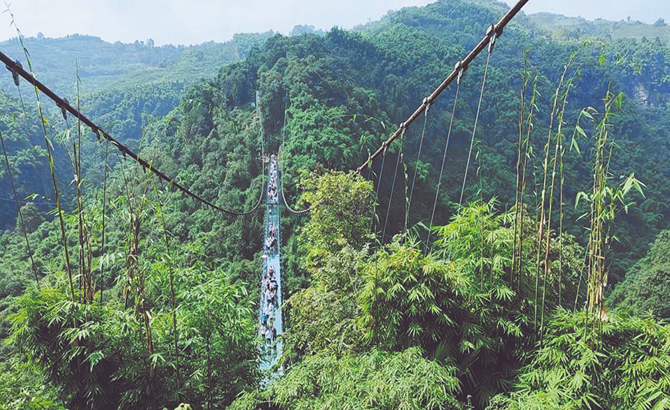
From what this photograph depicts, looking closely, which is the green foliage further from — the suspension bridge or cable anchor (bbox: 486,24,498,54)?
cable anchor (bbox: 486,24,498,54)

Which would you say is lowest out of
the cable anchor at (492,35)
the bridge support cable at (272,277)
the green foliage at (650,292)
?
the green foliage at (650,292)

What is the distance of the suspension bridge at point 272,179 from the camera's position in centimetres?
192

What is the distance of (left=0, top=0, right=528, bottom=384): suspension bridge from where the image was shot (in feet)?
6.30

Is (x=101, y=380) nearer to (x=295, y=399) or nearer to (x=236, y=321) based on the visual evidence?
(x=236, y=321)

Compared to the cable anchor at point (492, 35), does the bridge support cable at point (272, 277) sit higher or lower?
lower

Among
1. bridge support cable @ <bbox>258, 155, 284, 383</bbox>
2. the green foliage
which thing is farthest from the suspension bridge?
the green foliage

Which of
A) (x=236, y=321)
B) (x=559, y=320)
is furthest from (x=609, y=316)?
(x=236, y=321)

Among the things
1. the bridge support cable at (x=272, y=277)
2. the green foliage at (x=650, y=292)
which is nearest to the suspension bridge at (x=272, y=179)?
the bridge support cable at (x=272, y=277)

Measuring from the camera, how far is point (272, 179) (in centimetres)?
1723

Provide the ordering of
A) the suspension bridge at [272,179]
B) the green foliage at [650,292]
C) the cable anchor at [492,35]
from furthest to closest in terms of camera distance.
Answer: the green foliage at [650,292] → the cable anchor at [492,35] → the suspension bridge at [272,179]

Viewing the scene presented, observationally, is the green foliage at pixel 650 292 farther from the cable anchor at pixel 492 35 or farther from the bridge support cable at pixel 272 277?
the cable anchor at pixel 492 35

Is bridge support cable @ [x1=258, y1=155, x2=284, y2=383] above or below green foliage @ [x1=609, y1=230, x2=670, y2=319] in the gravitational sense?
Result: above

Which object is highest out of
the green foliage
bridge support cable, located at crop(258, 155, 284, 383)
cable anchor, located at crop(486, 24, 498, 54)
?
cable anchor, located at crop(486, 24, 498, 54)

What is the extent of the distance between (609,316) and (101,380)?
214 cm
